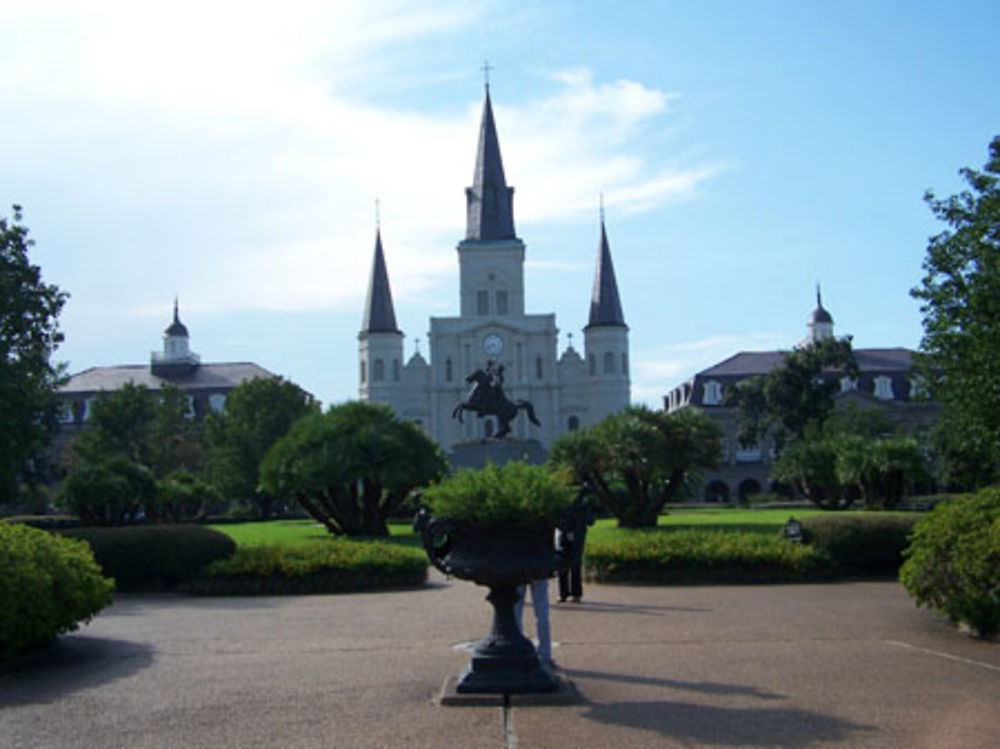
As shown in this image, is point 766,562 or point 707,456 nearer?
point 766,562

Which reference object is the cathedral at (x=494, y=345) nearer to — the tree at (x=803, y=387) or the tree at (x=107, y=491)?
the tree at (x=803, y=387)

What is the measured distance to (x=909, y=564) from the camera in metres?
13.7

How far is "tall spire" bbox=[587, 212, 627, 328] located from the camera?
303 ft

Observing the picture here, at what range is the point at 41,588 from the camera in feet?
38.1

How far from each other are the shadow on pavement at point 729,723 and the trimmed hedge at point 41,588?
5.90 meters

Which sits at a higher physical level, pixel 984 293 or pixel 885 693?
pixel 984 293

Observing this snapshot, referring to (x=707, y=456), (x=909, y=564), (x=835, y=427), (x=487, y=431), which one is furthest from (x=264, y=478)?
(x=487, y=431)

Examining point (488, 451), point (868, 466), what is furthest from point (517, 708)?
point (868, 466)

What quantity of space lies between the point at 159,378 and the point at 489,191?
Result: 1248 inches

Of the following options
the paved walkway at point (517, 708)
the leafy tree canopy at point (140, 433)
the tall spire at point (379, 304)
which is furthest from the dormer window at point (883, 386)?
the paved walkway at point (517, 708)

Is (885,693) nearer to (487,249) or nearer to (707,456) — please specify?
(707,456)

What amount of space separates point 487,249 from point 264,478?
61.1 meters

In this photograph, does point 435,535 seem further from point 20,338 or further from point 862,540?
point 20,338

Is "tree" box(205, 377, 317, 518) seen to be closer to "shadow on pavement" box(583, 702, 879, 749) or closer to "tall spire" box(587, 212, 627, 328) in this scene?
"tall spire" box(587, 212, 627, 328)
